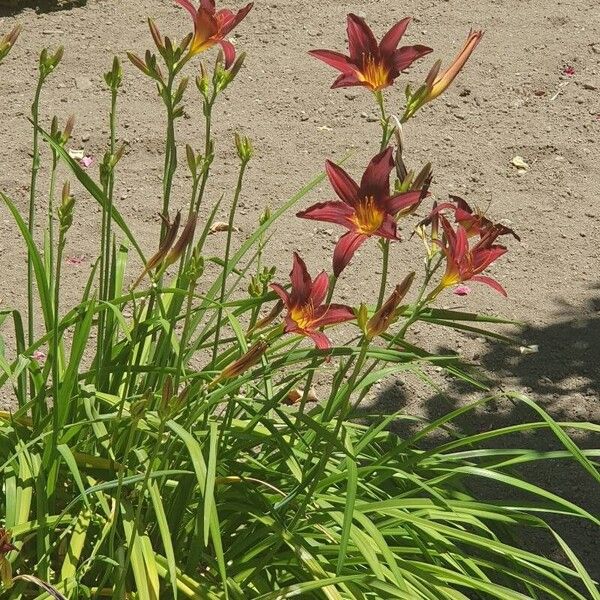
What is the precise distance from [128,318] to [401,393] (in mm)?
915

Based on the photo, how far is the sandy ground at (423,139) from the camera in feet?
13.5

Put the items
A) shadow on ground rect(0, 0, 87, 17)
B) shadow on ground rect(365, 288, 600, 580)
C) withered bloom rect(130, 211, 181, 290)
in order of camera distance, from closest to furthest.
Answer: withered bloom rect(130, 211, 181, 290)
shadow on ground rect(365, 288, 600, 580)
shadow on ground rect(0, 0, 87, 17)

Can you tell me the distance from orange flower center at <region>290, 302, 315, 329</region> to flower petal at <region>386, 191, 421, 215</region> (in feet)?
0.81

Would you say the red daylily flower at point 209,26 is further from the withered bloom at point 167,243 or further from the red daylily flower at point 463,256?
the red daylily flower at point 463,256

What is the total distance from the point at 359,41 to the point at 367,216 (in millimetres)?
375

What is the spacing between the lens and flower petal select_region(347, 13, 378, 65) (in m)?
2.23

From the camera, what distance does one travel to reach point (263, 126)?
16.9 ft

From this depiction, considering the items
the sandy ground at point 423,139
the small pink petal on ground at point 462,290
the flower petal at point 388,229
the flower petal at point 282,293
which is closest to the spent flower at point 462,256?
the flower petal at point 388,229

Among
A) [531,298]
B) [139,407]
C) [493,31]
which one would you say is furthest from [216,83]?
[493,31]

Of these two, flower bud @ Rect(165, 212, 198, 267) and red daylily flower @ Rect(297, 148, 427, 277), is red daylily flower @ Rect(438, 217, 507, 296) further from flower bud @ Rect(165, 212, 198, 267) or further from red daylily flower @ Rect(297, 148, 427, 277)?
flower bud @ Rect(165, 212, 198, 267)

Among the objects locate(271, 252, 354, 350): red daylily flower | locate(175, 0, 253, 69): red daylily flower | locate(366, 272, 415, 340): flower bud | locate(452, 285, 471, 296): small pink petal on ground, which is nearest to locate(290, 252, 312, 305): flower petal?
locate(271, 252, 354, 350): red daylily flower

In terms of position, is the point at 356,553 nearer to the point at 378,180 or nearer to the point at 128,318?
the point at 378,180

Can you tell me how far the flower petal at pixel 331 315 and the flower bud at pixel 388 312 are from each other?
0.49 feet

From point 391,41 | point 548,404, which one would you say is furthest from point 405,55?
point 548,404
